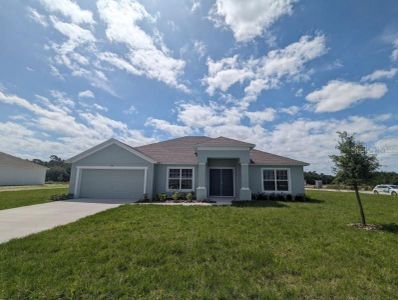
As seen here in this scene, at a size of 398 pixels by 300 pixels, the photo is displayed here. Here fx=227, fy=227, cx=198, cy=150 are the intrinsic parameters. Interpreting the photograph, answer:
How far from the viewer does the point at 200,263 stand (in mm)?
4531

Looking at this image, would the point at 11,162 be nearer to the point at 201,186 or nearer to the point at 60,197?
the point at 60,197

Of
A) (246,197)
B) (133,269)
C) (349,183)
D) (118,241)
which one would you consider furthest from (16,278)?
(246,197)

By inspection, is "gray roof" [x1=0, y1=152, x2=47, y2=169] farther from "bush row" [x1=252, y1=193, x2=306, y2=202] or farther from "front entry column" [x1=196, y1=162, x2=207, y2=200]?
"bush row" [x1=252, y1=193, x2=306, y2=202]

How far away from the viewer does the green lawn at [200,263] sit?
344 centimetres

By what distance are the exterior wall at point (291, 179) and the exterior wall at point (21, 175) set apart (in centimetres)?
3576

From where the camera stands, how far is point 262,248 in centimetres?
544

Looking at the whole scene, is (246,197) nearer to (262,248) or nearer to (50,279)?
(262,248)

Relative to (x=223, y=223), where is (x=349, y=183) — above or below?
above

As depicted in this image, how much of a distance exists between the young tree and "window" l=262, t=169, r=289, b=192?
27.5ft

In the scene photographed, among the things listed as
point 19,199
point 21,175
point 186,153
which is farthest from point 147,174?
point 21,175

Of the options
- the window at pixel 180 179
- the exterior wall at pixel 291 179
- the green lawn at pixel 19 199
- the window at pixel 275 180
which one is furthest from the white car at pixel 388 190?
the green lawn at pixel 19 199

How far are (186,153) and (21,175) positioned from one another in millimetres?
33070

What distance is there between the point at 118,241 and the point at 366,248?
243 inches

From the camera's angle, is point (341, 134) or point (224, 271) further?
point (341, 134)
